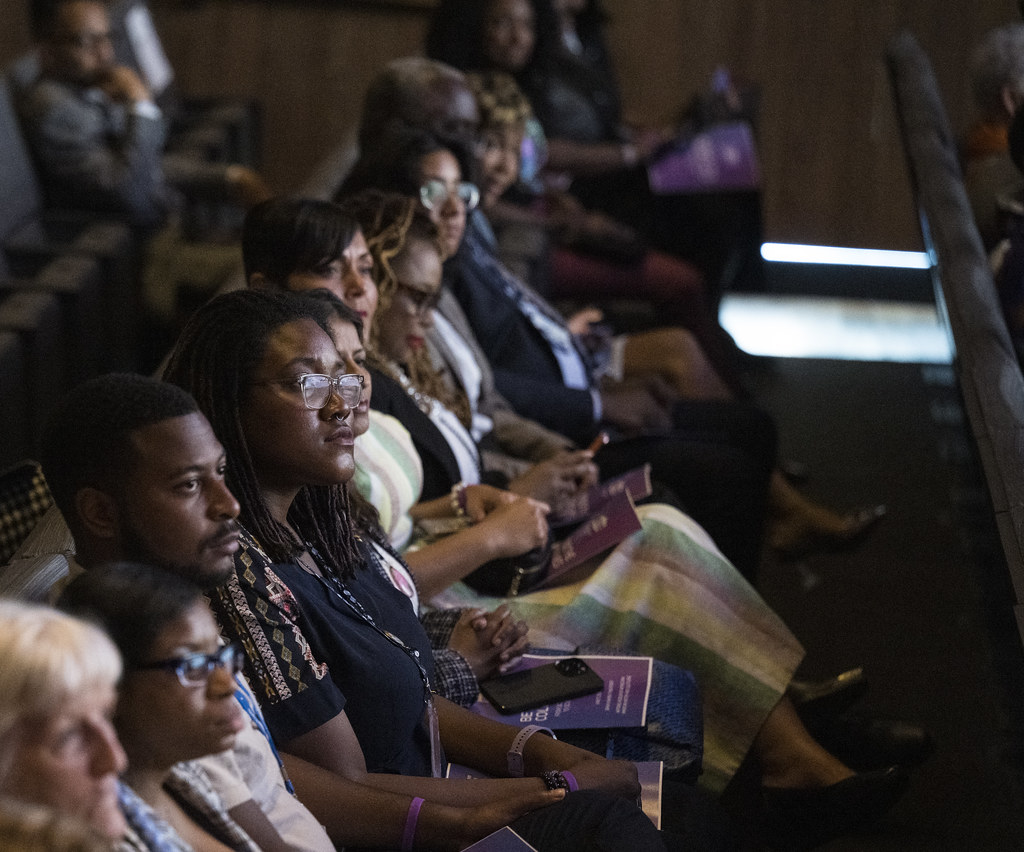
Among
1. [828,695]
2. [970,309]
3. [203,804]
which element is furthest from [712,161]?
[203,804]

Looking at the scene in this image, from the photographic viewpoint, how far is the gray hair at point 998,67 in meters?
3.14

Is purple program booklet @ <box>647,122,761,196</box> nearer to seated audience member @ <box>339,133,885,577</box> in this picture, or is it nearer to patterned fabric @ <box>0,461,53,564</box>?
seated audience member @ <box>339,133,885,577</box>

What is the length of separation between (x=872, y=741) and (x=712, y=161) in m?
2.32

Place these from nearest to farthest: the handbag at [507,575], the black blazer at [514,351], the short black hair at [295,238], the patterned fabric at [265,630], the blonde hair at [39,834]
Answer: the blonde hair at [39,834], the patterned fabric at [265,630], the short black hair at [295,238], the handbag at [507,575], the black blazer at [514,351]

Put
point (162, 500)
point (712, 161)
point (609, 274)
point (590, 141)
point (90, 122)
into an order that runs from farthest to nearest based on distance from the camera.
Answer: point (590, 141) < point (712, 161) < point (609, 274) < point (90, 122) < point (162, 500)

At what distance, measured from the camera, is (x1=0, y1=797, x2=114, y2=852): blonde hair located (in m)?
0.86

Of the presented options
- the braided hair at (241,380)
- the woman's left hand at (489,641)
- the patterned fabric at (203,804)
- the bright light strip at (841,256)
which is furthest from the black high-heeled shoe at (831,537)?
the bright light strip at (841,256)

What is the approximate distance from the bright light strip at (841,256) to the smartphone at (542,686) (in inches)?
158

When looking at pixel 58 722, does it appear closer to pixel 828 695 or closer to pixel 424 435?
pixel 424 435

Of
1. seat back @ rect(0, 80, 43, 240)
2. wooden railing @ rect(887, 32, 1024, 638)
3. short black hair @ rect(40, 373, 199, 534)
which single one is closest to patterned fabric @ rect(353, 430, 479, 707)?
short black hair @ rect(40, 373, 199, 534)

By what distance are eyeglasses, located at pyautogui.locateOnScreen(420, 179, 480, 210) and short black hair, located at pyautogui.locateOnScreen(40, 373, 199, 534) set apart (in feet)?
4.22

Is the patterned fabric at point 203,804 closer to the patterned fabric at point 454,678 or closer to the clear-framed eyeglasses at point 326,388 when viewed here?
the clear-framed eyeglasses at point 326,388

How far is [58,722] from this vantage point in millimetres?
917

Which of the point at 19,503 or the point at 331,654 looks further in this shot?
the point at 19,503
